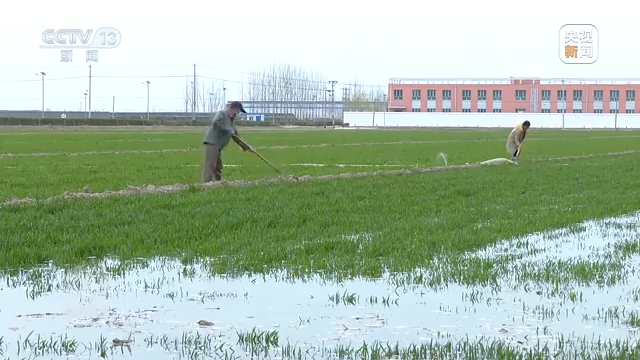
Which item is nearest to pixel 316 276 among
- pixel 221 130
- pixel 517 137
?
pixel 221 130

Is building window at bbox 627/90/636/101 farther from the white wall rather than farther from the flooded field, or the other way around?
the flooded field

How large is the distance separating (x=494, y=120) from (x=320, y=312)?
9941 centimetres

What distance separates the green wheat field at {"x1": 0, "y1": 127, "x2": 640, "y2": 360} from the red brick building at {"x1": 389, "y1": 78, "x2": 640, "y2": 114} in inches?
4175

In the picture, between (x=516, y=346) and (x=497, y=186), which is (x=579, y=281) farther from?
(x=497, y=186)

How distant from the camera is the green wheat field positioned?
519cm

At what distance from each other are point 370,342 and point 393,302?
1090 mm

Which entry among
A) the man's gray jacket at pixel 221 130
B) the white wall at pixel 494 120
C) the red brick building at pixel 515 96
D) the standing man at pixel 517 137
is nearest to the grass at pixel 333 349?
the man's gray jacket at pixel 221 130

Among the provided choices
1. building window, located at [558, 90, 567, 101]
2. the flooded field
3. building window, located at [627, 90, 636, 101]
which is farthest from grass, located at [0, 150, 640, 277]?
building window, located at [627, 90, 636, 101]

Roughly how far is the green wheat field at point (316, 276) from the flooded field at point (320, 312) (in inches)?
0.7

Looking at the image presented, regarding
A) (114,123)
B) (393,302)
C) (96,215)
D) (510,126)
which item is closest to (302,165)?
(96,215)

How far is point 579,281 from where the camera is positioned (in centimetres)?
705

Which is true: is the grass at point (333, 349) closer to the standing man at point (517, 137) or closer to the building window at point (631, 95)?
the standing man at point (517, 137)

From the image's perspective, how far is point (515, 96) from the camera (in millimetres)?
118500

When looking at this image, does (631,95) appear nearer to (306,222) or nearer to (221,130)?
(221,130)
